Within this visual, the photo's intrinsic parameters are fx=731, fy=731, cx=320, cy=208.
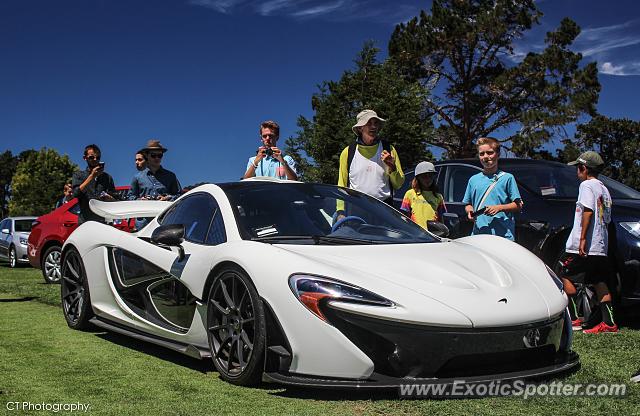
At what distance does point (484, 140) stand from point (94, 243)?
3524mm

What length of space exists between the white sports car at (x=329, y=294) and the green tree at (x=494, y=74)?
3452 centimetres

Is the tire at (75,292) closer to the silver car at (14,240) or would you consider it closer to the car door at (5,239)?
the silver car at (14,240)

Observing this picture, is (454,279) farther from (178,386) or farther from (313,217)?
(178,386)

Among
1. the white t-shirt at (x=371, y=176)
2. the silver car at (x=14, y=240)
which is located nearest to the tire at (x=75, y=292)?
the white t-shirt at (x=371, y=176)

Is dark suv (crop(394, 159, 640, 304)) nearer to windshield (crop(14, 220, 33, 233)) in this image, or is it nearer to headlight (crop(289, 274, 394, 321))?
headlight (crop(289, 274, 394, 321))

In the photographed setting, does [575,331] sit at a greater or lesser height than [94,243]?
lesser

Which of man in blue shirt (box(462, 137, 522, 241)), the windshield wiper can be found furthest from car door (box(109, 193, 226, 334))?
→ man in blue shirt (box(462, 137, 522, 241))

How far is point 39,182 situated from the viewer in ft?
281

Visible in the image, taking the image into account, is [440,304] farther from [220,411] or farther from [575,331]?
[575,331]

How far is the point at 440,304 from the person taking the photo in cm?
370

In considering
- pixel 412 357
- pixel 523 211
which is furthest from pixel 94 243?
pixel 523 211

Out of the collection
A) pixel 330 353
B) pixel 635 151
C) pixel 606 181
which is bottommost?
pixel 330 353

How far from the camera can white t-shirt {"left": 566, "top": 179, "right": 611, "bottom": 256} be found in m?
6.15

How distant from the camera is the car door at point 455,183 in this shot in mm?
7805
